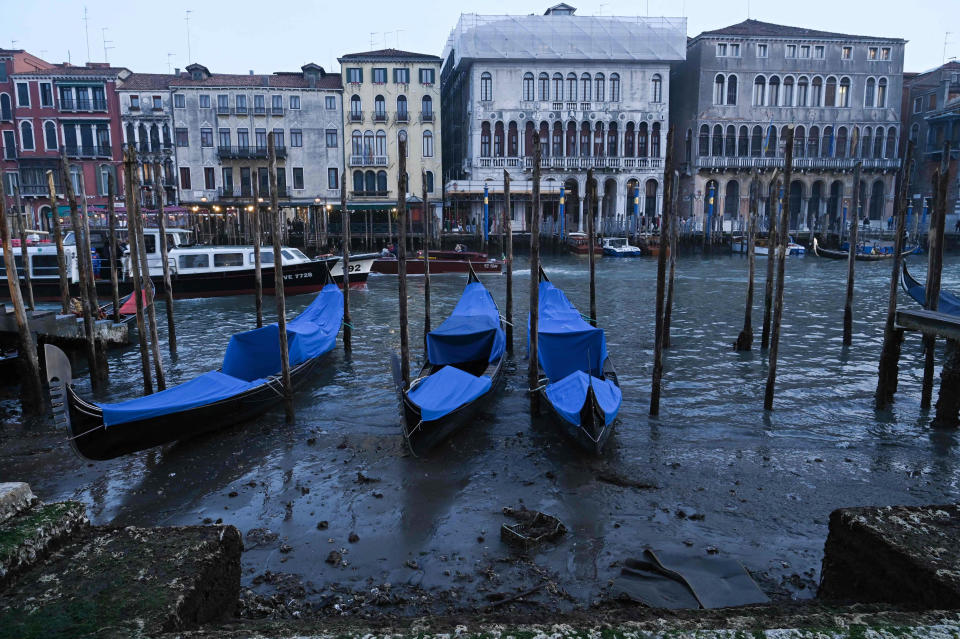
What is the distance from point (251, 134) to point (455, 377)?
29719 mm

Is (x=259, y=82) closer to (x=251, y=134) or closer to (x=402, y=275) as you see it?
(x=251, y=134)

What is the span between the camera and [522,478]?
6.22 meters

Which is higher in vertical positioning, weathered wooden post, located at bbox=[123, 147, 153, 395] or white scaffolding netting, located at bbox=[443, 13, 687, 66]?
white scaffolding netting, located at bbox=[443, 13, 687, 66]

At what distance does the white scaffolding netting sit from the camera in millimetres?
34219

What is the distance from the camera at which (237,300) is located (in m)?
18.5

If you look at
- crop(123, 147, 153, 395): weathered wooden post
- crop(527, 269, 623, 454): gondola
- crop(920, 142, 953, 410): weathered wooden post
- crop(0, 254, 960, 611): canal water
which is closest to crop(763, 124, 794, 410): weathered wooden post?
crop(0, 254, 960, 611): canal water

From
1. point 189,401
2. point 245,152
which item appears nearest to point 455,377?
point 189,401

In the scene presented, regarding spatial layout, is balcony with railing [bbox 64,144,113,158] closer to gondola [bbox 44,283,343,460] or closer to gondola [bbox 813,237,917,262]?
gondola [bbox 44,283,343,460]

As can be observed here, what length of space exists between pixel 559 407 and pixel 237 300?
45.8ft

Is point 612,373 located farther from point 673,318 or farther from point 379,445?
point 673,318

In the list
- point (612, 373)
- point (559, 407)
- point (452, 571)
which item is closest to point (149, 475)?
point (452, 571)

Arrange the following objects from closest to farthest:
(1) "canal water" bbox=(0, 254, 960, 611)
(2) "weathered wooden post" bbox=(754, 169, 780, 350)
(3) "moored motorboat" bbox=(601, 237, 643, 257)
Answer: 1. (1) "canal water" bbox=(0, 254, 960, 611)
2. (2) "weathered wooden post" bbox=(754, 169, 780, 350)
3. (3) "moored motorboat" bbox=(601, 237, 643, 257)

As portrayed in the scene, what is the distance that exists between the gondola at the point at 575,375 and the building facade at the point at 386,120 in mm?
23785

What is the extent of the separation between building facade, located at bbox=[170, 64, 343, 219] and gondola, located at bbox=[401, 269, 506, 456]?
24.9 metres
